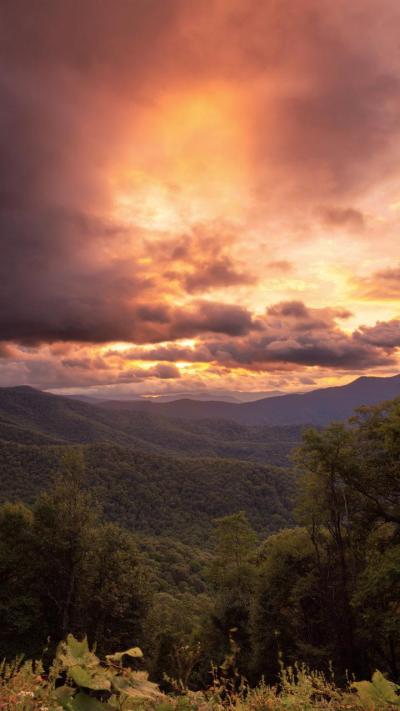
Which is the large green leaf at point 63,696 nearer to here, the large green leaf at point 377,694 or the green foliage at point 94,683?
the green foliage at point 94,683

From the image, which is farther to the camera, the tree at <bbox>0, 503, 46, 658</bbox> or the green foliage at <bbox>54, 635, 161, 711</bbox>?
the tree at <bbox>0, 503, 46, 658</bbox>

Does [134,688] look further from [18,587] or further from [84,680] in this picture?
[18,587]

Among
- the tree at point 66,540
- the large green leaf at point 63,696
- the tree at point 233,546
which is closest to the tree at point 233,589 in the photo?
the tree at point 233,546

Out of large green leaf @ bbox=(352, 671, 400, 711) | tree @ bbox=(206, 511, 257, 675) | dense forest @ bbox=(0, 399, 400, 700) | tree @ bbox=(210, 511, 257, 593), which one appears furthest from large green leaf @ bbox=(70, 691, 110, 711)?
tree @ bbox=(210, 511, 257, 593)

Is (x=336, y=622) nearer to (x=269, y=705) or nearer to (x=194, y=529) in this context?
(x=269, y=705)

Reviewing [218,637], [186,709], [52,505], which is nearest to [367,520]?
[218,637]

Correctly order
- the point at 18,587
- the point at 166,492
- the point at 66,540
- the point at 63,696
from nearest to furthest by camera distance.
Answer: the point at 63,696, the point at 18,587, the point at 66,540, the point at 166,492

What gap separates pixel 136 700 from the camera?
3184 mm

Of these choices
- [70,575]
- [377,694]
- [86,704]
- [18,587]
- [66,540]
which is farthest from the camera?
[66,540]

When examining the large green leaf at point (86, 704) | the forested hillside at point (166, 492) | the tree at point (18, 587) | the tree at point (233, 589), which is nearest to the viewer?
the large green leaf at point (86, 704)

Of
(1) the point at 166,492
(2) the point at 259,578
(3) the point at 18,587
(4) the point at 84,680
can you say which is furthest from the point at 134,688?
(1) the point at 166,492

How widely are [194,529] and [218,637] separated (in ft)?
455

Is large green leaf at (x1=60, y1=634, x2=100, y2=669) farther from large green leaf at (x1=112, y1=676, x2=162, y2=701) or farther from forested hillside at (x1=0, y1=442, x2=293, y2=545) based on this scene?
forested hillside at (x1=0, y1=442, x2=293, y2=545)

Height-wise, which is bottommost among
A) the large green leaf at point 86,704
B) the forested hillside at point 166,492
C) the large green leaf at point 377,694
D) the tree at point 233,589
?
the forested hillside at point 166,492
